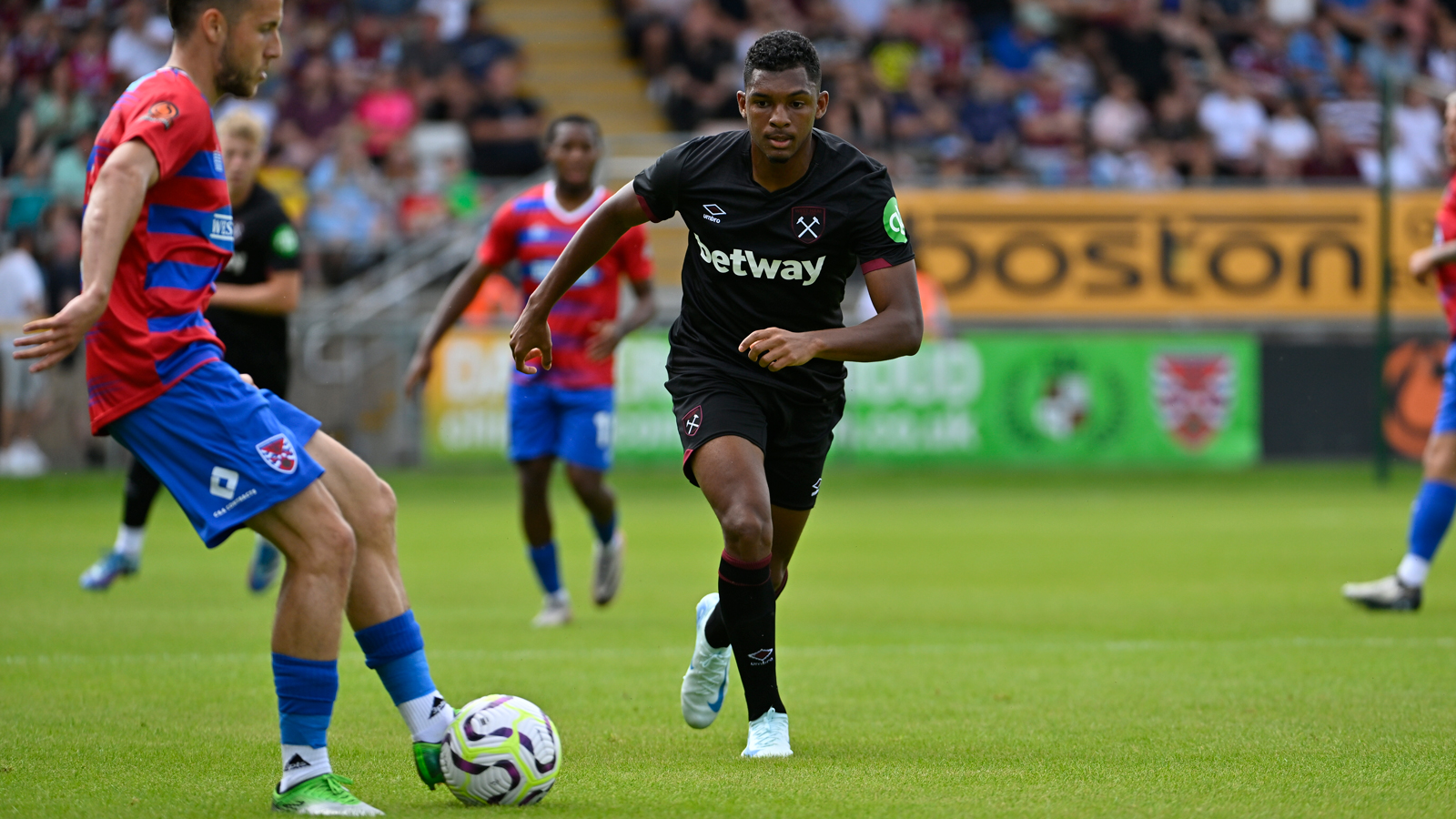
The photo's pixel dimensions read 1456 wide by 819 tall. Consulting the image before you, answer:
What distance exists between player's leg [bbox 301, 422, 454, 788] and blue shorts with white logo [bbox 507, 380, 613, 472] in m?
4.66

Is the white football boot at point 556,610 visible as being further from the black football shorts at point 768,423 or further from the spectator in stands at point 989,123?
the spectator in stands at point 989,123

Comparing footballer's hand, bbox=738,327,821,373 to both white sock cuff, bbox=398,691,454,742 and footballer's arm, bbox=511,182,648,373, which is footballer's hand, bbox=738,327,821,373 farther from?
white sock cuff, bbox=398,691,454,742

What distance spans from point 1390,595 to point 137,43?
54.2 ft

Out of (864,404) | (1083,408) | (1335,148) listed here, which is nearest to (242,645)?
(864,404)

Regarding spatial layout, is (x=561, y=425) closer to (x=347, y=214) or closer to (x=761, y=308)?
(x=761, y=308)

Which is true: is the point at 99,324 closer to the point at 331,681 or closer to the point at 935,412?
the point at 331,681

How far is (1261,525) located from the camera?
51.1 ft

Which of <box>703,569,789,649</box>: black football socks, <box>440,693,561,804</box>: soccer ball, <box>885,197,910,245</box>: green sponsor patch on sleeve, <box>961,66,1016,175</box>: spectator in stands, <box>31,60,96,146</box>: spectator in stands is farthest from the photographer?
<box>961,66,1016,175</box>: spectator in stands

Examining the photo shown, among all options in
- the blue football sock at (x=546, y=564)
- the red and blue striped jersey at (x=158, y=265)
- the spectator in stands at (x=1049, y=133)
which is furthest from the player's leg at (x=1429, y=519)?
the spectator in stands at (x=1049, y=133)

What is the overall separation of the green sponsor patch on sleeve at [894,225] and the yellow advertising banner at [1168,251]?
54.9ft

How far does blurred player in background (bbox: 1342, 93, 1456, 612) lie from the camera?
942cm

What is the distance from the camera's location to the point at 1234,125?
25578mm

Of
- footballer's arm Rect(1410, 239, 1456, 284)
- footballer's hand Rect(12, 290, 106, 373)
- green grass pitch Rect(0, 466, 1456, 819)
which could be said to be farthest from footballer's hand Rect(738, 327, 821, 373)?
footballer's arm Rect(1410, 239, 1456, 284)

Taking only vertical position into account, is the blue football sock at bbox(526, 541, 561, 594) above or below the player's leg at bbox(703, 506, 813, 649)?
below
